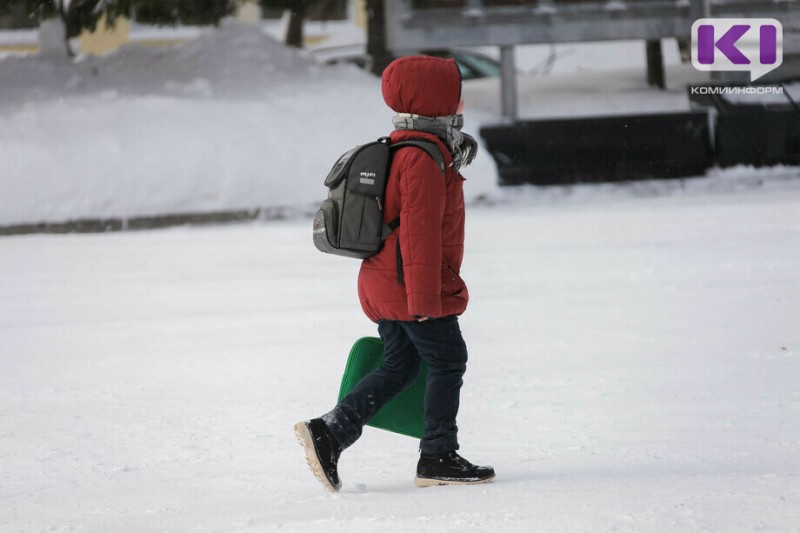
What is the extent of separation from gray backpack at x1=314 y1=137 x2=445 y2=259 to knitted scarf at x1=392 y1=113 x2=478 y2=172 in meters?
0.07

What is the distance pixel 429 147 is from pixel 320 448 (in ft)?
3.19

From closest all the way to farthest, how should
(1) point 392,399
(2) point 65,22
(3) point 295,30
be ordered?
(1) point 392,399 < (2) point 65,22 < (3) point 295,30

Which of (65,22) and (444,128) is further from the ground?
(444,128)

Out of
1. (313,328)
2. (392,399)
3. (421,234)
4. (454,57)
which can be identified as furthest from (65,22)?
(421,234)

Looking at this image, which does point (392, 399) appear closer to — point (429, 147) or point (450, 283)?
point (450, 283)

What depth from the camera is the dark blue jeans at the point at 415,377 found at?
3.68 metres

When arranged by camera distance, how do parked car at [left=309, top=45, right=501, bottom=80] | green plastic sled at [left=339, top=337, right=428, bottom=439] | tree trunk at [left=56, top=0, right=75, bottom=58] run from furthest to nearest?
parked car at [left=309, top=45, right=501, bottom=80], tree trunk at [left=56, top=0, right=75, bottom=58], green plastic sled at [left=339, top=337, right=428, bottom=439]

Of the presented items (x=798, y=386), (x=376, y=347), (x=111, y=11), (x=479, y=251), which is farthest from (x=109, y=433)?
(x=111, y=11)


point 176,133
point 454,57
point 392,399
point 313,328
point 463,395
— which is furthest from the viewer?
point 454,57

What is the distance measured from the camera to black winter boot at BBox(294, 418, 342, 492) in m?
3.69

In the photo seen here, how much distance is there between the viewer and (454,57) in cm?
1694

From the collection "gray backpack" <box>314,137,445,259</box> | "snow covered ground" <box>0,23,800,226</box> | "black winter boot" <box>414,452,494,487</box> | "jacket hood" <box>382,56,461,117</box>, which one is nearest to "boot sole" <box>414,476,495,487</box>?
"black winter boot" <box>414,452,494,487</box>

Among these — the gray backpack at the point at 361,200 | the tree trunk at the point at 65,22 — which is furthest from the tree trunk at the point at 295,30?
the gray backpack at the point at 361,200

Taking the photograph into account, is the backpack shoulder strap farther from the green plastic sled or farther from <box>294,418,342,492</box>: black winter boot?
<box>294,418,342,492</box>: black winter boot
